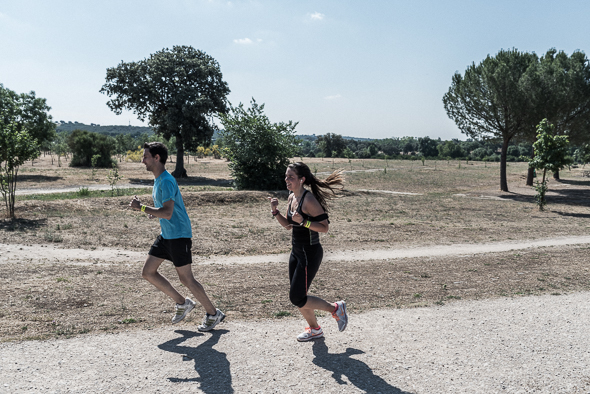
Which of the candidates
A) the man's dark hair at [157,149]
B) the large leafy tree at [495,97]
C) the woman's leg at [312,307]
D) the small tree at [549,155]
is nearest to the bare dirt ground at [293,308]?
the woman's leg at [312,307]

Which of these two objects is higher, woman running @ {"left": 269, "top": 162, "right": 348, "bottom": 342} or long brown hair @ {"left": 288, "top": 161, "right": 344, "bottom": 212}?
long brown hair @ {"left": 288, "top": 161, "right": 344, "bottom": 212}

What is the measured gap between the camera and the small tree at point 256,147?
75.0 feet

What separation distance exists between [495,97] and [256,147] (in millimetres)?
15260

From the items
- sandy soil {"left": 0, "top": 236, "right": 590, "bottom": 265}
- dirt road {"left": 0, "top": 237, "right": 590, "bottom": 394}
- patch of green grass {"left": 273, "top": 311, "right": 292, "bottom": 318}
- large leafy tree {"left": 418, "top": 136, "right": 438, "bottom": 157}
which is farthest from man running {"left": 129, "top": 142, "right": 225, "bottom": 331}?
large leafy tree {"left": 418, "top": 136, "right": 438, "bottom": 157}

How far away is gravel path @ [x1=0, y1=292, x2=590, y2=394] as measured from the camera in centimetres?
364

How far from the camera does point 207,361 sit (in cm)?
404

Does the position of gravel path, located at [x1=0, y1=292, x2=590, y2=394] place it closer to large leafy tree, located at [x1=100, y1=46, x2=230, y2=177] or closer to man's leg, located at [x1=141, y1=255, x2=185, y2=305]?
man's leg, located at [x1=141, y1=255, x2=185, y2=305]

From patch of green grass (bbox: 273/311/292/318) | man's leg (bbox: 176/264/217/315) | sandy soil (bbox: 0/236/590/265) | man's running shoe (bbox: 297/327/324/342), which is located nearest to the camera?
man's running shoe (bbox: 297/327/324/342)

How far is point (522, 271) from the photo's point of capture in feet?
26.9

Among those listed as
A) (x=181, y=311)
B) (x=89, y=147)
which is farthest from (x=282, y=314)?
(x=89, y=147)

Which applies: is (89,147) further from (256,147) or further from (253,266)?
(253,266)

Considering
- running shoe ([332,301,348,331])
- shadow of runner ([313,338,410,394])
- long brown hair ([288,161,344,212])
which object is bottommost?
shadow of runner ([313,338,410,394])

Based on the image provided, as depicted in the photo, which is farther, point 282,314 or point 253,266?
point 253,266

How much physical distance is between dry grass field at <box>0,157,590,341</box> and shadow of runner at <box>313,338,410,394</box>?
133 centimetres
